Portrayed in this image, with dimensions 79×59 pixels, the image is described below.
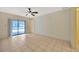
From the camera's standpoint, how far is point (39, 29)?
2.13 metres

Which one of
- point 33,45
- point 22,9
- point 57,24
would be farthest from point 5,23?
point 57,24

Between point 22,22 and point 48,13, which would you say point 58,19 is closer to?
point 48,13

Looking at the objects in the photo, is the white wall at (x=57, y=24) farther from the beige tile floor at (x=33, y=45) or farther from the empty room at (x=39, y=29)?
the beige tile floor at (x=33, y=45)

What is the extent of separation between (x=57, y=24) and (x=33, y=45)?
2.39ft

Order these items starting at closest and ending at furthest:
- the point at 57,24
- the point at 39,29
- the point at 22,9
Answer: the point at 22,9 → the point at 57,24 → the point at 39,29

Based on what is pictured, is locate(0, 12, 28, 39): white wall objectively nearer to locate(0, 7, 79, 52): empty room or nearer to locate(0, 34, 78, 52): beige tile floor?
locate(0, 7, 79, 52): empty room

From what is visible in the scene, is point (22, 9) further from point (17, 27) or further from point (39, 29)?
point (39, 29)

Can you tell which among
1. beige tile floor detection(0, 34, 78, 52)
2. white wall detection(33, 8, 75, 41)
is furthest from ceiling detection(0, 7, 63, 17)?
beige tile floor detection(0, 34, 78, 52)

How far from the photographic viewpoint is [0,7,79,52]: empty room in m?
1.85

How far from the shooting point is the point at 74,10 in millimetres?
1813

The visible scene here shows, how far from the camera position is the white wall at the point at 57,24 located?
73.2 inches

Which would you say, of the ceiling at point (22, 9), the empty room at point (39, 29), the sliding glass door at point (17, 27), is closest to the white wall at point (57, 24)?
the empty room at point (39, 29)
